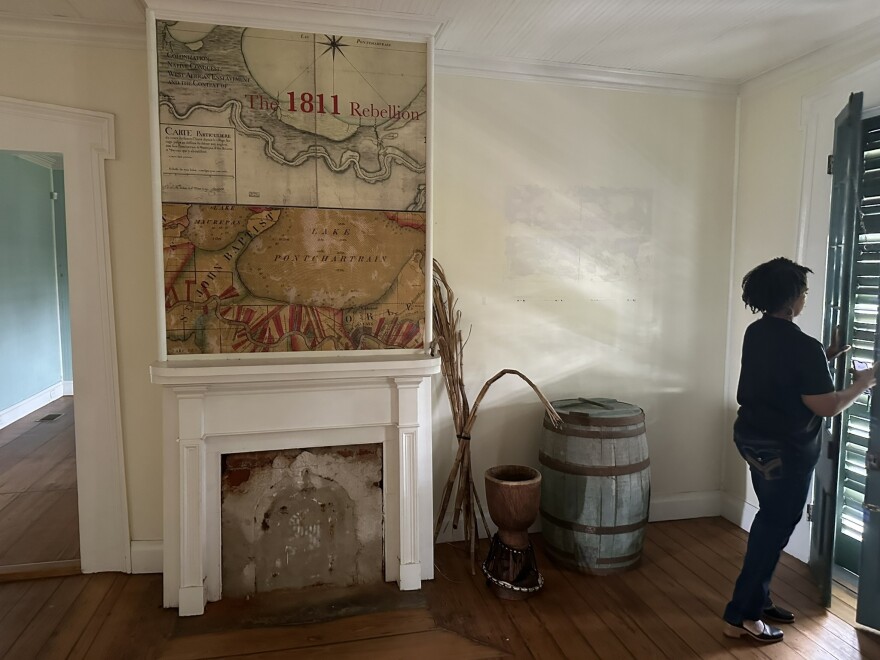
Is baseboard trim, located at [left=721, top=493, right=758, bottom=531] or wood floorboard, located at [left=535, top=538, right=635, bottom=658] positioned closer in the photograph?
wood floorboard, located at [left=535, top=538, right=635, bottom=658]

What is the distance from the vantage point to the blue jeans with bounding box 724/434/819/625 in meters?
2.18

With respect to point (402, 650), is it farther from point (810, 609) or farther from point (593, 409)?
point (810, 609)

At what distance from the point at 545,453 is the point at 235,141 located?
2034 mm

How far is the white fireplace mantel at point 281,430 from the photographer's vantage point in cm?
240

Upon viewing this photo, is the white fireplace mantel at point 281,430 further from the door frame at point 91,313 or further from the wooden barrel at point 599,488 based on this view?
the wooden barrel at point 599,488

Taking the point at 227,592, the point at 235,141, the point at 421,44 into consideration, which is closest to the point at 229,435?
the point at 227,592

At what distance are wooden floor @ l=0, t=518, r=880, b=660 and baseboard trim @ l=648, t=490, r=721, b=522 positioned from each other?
22.8 inches

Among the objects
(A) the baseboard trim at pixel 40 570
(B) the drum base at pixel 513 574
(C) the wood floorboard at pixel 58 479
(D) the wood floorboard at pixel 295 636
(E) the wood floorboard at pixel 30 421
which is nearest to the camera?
(D) the wood floorboard at pixel 295 636

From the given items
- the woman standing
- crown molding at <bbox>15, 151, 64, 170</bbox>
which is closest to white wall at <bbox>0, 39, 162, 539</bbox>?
the woman standing

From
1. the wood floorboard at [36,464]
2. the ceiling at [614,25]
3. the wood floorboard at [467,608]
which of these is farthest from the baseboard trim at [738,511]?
the wood floorboard at [36,464]

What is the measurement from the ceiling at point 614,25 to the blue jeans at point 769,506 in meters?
1.76

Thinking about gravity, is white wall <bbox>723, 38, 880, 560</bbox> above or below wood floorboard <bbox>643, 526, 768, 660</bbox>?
above

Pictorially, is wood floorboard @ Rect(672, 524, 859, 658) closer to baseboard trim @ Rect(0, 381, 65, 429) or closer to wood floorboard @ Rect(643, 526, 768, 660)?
wood floorboard @ Rect(643, 526, 768, 660)

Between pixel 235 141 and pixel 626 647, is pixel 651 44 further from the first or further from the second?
pixel 626 647
